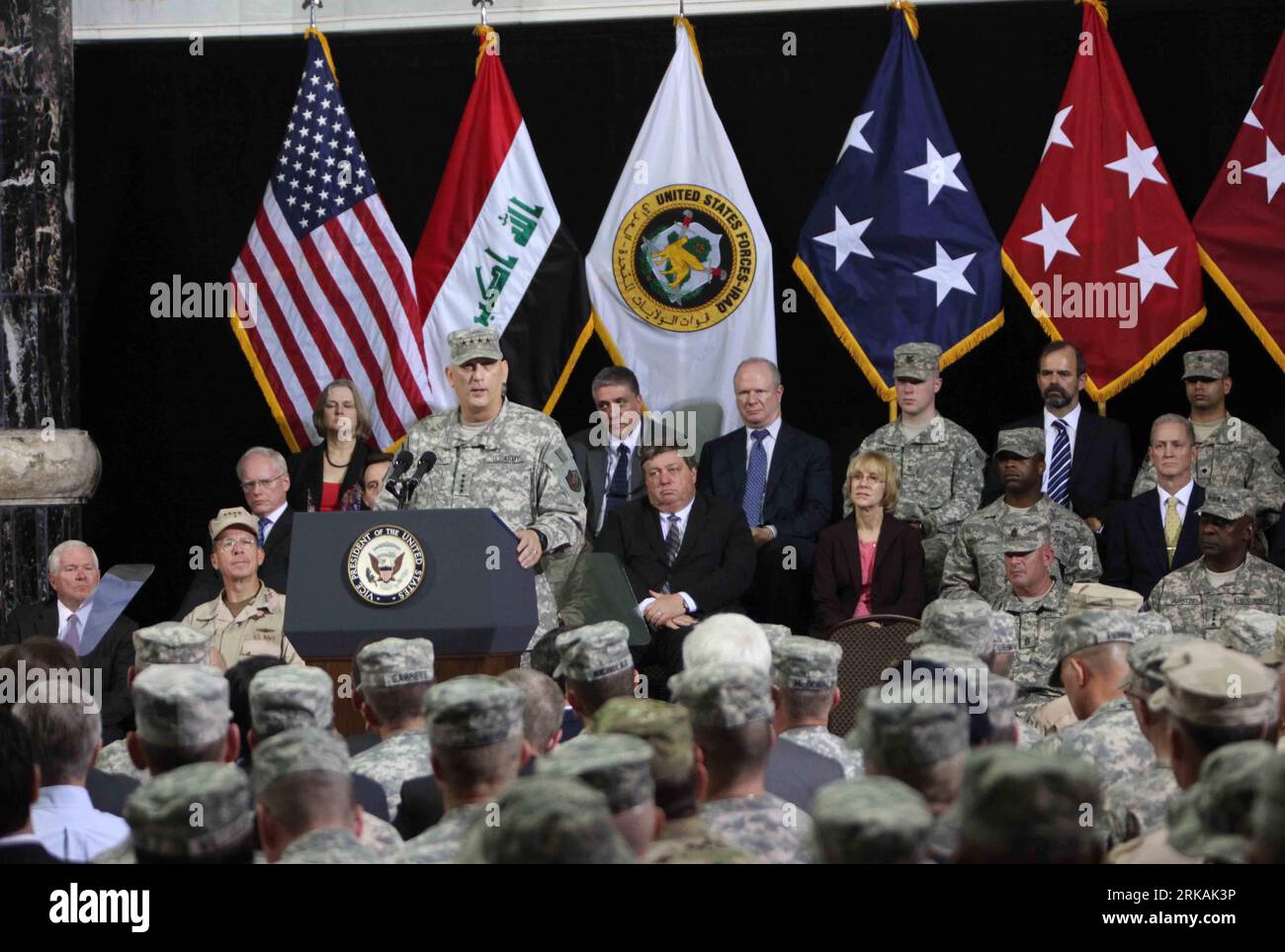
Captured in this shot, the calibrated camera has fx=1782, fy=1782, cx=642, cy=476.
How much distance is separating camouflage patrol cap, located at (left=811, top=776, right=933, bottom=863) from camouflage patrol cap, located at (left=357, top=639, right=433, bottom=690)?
1693mm

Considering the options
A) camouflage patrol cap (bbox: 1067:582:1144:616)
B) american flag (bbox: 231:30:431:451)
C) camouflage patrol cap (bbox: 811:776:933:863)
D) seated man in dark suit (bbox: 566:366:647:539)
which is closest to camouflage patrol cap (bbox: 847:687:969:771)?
camouflage patrol cap (bbox: 811:776:933:863)

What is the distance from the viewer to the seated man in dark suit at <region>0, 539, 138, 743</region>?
19.9 feet

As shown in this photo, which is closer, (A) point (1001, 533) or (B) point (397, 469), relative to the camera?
(B) point (397, 469)

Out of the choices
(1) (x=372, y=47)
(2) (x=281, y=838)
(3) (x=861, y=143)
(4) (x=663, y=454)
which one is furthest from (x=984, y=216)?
(2) (x=281, y=838)

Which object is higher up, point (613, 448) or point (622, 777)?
point (613, 448)

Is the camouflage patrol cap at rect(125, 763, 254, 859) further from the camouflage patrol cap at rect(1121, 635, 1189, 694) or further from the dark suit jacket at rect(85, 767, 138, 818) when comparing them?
the camouflage patrol cap at rect(1121, 635, 1189, 694)

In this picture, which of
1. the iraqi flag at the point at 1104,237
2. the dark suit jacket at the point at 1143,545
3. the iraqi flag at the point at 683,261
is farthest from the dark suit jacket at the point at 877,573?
the iraqi flag at the point at 1104,237

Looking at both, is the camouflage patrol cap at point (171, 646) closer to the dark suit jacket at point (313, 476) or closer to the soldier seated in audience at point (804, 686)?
the soldier seated in audience at point (804, 686)

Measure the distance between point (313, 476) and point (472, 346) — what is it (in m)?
1.99

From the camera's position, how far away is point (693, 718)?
2.82 m

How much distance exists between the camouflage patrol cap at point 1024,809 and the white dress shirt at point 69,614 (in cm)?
472

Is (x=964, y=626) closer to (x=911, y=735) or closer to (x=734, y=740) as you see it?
(x=734, y=740)

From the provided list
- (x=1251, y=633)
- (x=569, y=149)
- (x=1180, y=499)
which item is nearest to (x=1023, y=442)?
(x=1180, y=499)

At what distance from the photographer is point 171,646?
162 inches
